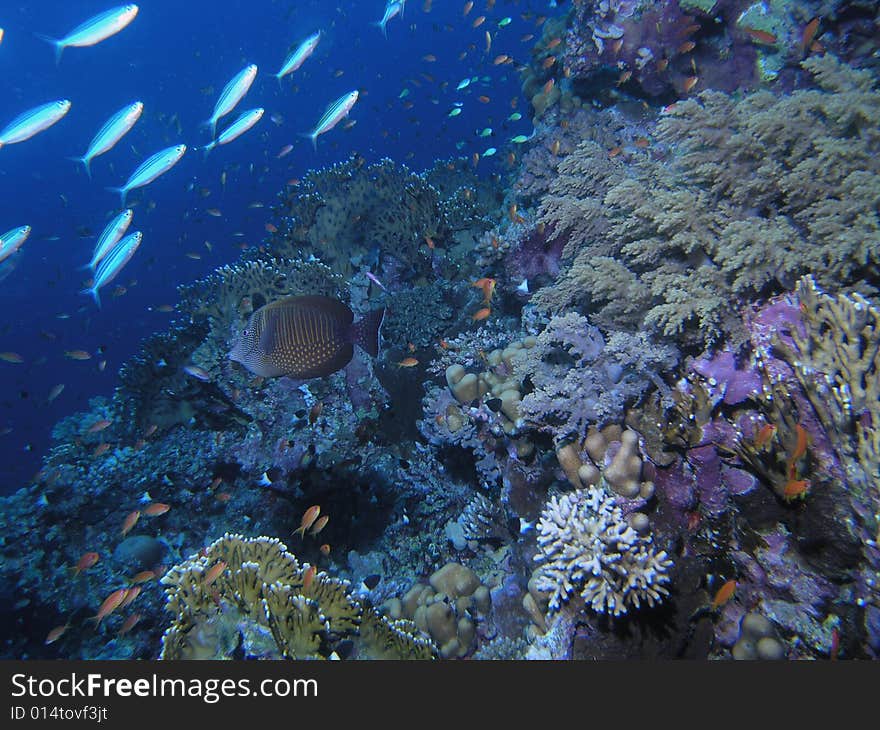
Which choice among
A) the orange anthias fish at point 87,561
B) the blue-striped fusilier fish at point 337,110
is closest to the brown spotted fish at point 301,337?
the orange anthias fish at point 87,561

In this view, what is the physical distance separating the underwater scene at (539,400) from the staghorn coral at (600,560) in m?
0.02

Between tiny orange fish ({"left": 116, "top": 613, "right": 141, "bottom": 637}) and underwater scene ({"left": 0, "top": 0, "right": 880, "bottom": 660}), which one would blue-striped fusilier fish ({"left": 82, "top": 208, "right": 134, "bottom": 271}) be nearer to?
underwater scene ({"left": 0, "top": 0, "right": 880, "bottom": 660})

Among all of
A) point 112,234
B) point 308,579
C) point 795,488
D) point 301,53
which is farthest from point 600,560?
point 301,53

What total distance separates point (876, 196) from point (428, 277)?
18.4 ft

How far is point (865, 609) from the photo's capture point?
7.59ft

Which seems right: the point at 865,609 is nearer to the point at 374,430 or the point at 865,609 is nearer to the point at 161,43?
the point at 374,430

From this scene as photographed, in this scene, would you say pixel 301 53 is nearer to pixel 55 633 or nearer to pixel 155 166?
pixel 155 166

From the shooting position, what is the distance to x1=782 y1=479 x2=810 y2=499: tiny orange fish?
243 cm

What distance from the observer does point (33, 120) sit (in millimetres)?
6312

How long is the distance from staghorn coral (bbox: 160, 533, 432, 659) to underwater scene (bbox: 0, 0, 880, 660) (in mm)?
21

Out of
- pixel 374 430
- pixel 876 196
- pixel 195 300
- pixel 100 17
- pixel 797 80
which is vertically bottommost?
pixel 374 430

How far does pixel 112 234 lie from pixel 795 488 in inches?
327

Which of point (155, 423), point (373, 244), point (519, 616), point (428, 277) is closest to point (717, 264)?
point (519, 616)

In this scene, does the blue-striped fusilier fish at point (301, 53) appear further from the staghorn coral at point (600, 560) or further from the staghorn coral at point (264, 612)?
the staghorn coral at point (600, 560)
